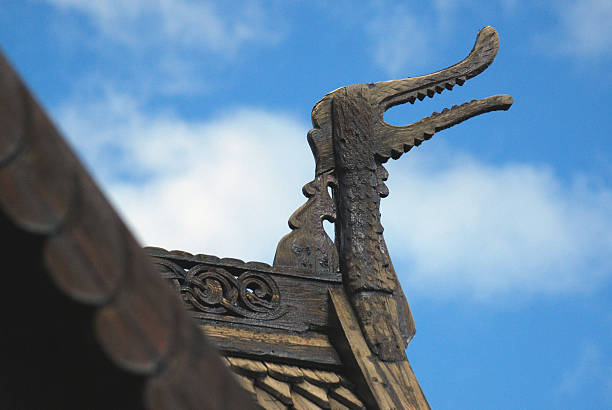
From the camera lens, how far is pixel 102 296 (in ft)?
3.65

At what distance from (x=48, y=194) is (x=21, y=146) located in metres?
0.07

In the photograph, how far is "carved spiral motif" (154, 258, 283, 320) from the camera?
3057 mm

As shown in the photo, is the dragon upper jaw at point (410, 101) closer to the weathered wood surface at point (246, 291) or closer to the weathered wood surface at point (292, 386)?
the weathered wood surface at point (246, 291)

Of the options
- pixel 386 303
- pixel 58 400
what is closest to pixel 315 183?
pixel 386 303

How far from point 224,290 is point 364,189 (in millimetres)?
719

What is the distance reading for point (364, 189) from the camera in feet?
11.4

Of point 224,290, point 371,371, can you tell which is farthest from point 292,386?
point 224,290

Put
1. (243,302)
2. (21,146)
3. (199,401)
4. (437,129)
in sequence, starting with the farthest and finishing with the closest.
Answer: (437,129) < (243,302) < (199,401) < (21,146)

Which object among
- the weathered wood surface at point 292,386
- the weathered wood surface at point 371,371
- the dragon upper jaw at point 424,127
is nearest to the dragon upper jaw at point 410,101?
the dragon upper jaw at point 424,127

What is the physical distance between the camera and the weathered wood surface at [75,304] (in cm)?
109

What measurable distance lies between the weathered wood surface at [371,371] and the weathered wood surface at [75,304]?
1.76 meters

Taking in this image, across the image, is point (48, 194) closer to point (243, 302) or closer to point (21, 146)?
point (21, 146)

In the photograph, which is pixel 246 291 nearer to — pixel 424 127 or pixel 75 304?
pixel 424 127

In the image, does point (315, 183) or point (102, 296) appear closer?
point (102, 296)
